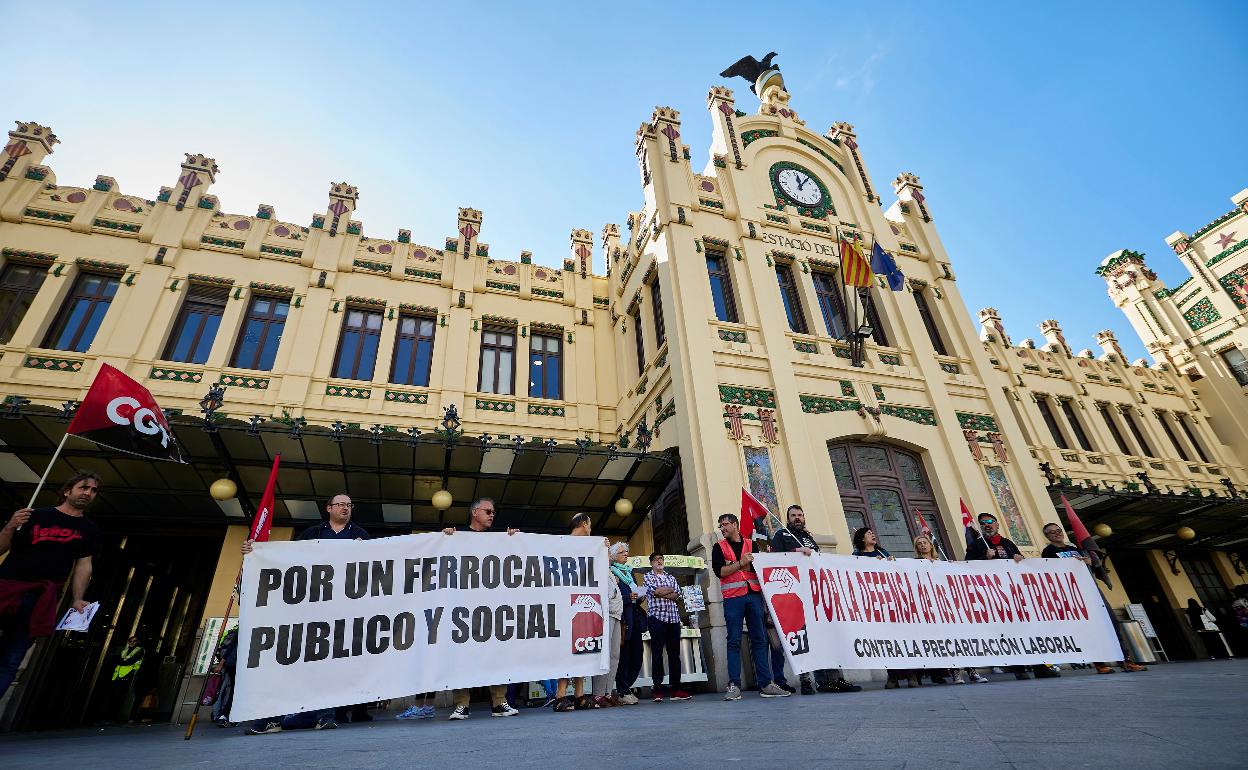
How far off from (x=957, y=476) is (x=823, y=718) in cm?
1020

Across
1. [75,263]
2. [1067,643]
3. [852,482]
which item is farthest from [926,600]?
[75,263]

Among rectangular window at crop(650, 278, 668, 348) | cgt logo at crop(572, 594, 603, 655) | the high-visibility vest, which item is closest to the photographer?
cgt logo at crop(572, 594, 603, 655)

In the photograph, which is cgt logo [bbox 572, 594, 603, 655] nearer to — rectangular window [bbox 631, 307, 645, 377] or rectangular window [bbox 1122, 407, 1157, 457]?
rectangular window [bbox 631, 307, 645, 377]

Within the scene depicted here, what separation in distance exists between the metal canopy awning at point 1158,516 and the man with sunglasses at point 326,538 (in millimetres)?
13469

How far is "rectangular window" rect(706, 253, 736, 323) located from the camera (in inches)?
501

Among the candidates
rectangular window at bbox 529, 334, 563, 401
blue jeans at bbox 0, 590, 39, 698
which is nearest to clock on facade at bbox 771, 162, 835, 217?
rectangular window at bbox 529, 334, 563, 401

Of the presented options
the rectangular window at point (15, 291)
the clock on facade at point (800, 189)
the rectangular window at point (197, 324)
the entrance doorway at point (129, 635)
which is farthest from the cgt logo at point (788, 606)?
the rectangular window at point (15, 291)

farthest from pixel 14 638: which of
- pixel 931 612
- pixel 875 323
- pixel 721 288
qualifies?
pixel 875 323

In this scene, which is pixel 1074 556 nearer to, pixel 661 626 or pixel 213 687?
pixel 661 626

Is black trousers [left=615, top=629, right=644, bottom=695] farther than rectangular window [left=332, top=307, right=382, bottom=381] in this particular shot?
No

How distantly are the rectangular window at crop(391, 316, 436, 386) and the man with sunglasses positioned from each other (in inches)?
300

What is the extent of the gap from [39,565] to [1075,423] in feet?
81.8

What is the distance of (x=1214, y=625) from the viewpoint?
16422 millimetres

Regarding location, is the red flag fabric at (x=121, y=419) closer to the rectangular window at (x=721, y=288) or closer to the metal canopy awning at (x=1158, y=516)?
the rectangular window at (x=721, y=288)
